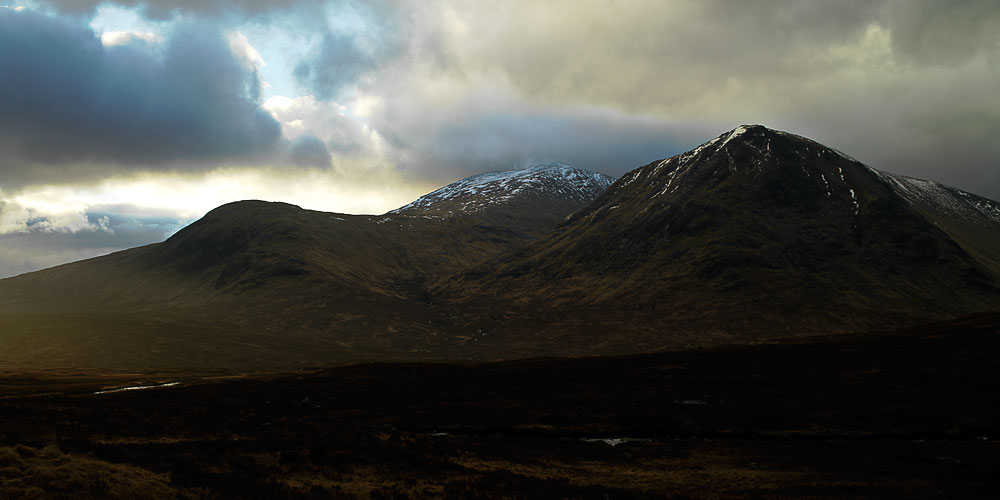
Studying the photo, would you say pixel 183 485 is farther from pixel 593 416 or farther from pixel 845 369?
pixel 845 369

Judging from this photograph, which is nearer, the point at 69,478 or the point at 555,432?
the point at 69,478

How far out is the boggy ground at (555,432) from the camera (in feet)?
106

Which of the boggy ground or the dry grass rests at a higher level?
the dry grass

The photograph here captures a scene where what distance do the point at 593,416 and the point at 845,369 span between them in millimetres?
49205

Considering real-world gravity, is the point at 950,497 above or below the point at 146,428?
below

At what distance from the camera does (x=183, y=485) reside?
1118 inches

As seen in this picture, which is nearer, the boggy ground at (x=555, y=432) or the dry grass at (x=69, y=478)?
the dry grass at (x=69, y=478)

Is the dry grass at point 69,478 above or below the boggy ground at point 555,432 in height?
above

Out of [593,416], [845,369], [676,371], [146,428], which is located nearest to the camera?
[146,428]

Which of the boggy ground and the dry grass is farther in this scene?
the boggy ground

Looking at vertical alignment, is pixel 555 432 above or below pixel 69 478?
below

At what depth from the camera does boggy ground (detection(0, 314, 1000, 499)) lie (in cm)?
3222

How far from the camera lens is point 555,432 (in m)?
60.2

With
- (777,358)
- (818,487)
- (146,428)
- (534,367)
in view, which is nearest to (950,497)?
(818,487)
